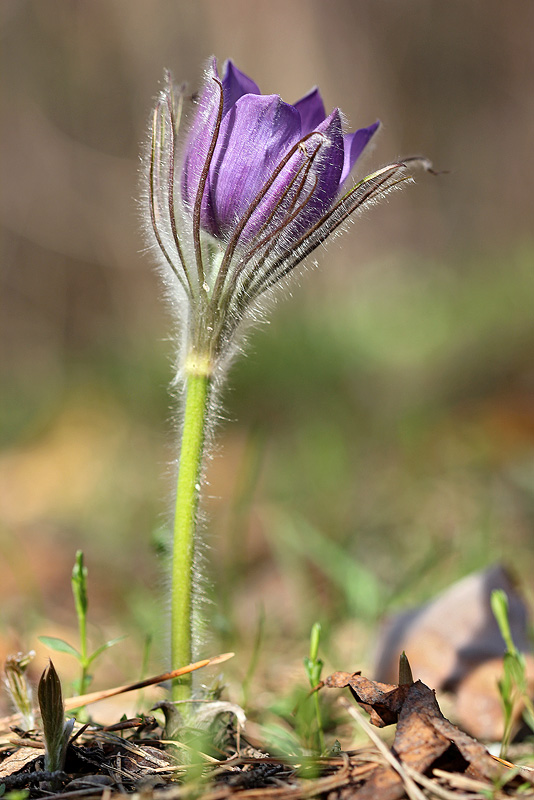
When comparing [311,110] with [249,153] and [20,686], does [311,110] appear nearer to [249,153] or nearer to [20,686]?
[249,153]

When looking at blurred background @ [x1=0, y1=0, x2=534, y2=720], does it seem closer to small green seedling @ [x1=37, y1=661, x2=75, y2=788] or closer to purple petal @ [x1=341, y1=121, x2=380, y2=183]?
purple petal @ [x1=341, y1=121, x2=380, y2=183]

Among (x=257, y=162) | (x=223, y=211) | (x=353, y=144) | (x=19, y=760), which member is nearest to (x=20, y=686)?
(x=19, y=760)

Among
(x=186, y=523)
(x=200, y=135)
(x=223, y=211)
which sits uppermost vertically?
(x=200, y=135)

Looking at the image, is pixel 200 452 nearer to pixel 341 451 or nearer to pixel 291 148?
pixel 291 148

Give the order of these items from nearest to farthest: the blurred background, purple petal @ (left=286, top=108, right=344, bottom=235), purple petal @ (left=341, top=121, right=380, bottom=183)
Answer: purple petal @ (left=286, top=108, right=344, bottom=235) → purple petal @ (left=341, top=121, right=380, bottom=183) → the blurred background

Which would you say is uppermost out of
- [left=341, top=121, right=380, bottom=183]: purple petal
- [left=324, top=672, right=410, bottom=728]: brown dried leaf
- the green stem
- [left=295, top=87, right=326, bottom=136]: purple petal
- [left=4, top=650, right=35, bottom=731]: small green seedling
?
[left=295, top=87, right=326, bottom=136]: purple petal

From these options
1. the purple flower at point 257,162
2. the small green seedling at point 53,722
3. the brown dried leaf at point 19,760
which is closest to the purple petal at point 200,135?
the purple flower at point 257,162

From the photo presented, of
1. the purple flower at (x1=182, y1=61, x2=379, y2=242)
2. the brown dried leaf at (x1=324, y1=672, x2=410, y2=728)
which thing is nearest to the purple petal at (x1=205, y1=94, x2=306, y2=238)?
the purple flower at (x1=182, y1=61, x2=379, y2=242)

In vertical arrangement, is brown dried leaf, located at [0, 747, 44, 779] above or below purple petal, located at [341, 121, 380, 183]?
below
